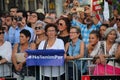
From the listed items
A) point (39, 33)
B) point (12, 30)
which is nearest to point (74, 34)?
point (39, 33)

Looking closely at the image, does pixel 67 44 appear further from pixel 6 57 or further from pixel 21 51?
pixel 6 57

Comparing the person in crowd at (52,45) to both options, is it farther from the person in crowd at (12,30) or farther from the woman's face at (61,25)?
the person in crowd at (12,30)

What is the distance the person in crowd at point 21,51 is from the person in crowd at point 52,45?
1.20 ft

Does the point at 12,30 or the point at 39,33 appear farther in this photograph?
the point at 12,30

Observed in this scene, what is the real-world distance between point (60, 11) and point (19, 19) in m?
8.07

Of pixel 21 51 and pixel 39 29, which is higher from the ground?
pixel 39 29

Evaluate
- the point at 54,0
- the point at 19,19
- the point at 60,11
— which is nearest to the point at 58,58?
the point at 19,19

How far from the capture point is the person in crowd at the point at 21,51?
9.59 metres

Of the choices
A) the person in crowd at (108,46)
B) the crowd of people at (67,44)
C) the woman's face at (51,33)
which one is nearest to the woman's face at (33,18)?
the crowd of people at (67,44)

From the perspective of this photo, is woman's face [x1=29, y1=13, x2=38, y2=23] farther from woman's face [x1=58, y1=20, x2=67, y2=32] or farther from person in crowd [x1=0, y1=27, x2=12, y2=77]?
person in crowd [x1=0, y1=27, x2=12, y2=77]

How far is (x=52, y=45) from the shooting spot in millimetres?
9617

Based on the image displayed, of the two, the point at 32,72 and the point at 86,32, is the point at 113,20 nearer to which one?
the point at 86,32

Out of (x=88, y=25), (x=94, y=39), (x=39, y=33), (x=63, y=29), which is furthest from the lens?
(x=88, y=25)

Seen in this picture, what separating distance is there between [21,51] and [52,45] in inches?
28.3
